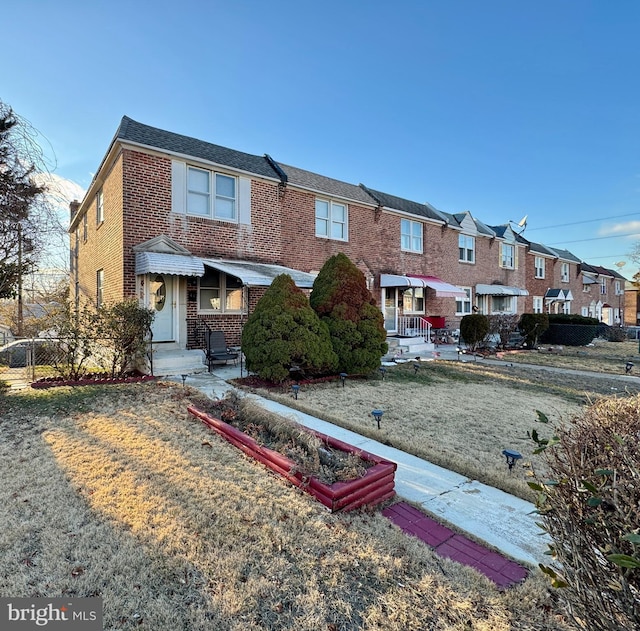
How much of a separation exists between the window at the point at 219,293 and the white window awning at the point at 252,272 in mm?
609

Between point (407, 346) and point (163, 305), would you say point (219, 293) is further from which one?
point (407, 346)

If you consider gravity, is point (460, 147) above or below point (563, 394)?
above

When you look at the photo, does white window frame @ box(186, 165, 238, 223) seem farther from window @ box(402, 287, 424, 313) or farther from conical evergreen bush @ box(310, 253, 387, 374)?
window @ box(402, 287, 424, 313)

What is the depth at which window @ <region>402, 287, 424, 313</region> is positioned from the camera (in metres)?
20.8

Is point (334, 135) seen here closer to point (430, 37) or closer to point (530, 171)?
point (430, 37)

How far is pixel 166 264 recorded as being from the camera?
35.9 feet

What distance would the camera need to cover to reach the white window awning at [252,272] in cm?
1108

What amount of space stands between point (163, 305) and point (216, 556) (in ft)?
35.2

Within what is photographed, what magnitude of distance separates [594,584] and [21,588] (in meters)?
3.65

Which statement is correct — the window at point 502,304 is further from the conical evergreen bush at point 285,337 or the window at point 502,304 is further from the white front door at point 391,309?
the conical evergreen bush at point 285,337

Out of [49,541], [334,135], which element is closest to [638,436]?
[49,541]

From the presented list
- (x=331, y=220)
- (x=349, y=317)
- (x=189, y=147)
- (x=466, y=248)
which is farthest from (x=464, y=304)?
(x=189, y=147)

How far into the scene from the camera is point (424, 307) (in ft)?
71.5

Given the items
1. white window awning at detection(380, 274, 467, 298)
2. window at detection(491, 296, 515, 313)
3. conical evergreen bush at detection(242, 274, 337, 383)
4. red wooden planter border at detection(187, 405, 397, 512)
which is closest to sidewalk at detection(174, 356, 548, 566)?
red wooden planter border at detection(187, 405, 397, 512)
